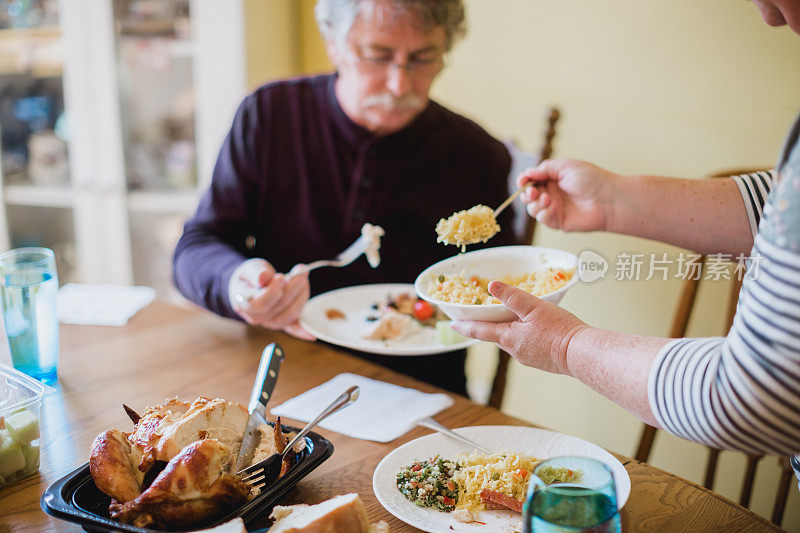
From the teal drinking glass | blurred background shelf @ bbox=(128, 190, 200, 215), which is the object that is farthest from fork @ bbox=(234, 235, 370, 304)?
blurred background shelf @ bbox=(128, 190, 200, 215)

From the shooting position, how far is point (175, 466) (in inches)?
36.3

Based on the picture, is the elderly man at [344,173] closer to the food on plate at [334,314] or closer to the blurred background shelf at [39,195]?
the food on plate at [334,314]

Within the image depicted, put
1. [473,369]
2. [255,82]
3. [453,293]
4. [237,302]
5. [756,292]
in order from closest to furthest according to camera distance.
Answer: [756,292], [453,293], [237,302], [473,369], [255,82]

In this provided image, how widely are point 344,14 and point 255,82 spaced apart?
1467 millimetres

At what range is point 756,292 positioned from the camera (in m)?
0.79

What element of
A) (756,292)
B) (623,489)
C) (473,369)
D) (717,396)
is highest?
(756,292)

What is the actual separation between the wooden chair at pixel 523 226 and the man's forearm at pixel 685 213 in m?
0.40

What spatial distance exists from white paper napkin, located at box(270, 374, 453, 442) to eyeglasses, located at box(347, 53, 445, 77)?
0.82 meters

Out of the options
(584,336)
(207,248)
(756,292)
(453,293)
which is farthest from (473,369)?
(756,292)

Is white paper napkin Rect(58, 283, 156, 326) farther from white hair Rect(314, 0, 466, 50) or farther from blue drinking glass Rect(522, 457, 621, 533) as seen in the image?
blue drinking glass Rect(522, 457, 621, 533)

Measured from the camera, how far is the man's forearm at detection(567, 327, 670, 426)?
905 mm

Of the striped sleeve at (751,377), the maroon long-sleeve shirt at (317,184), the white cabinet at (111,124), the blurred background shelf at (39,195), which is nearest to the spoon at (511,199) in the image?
the maroon long-sleeve shirt at (317,184)

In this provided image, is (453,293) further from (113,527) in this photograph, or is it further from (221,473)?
(113,527)

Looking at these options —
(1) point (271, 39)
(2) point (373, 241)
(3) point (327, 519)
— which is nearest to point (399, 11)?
(2) point (373, 241)
